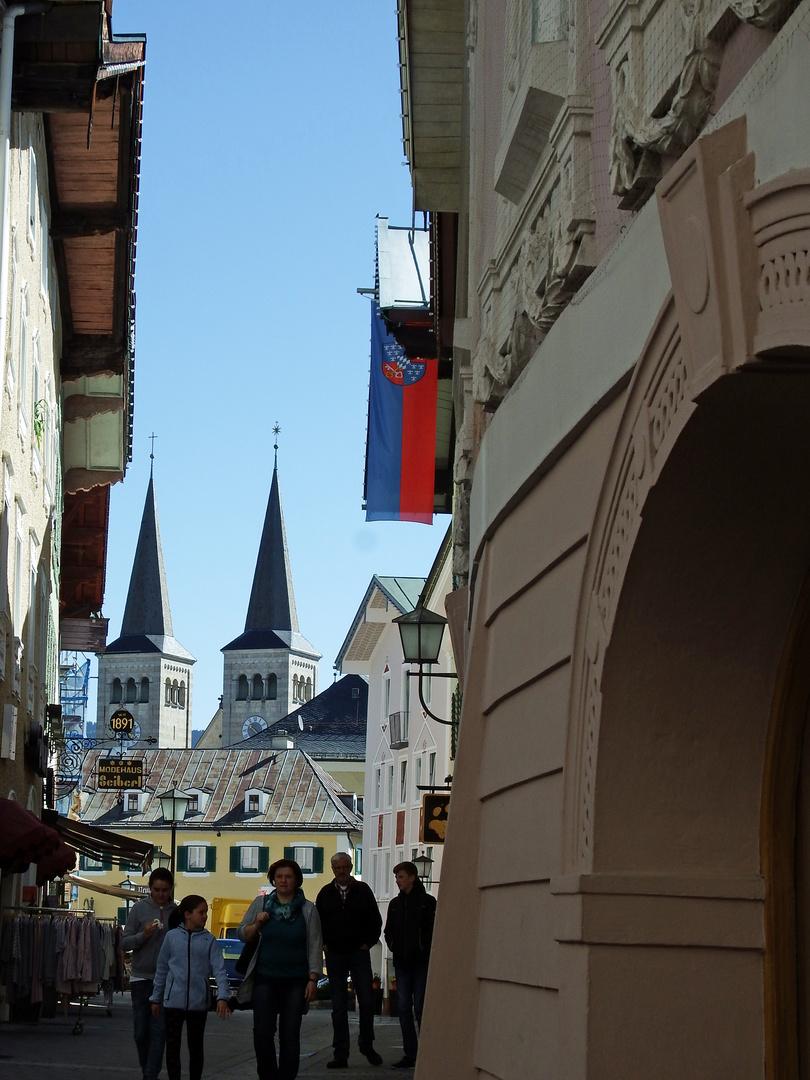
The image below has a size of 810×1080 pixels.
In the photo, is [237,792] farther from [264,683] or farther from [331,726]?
[264,683]

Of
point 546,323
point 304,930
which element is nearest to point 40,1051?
point 304,930

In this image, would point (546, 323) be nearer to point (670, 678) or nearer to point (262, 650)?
point (670, 678)

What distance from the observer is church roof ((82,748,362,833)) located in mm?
74812

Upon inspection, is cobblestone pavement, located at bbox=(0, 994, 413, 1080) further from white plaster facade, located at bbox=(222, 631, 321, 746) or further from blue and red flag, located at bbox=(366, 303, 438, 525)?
white plaster facade, located at bbox=(222, 631, 321, 746)

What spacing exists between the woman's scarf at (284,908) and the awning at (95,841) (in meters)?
14.0

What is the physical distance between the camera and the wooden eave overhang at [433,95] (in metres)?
12.5

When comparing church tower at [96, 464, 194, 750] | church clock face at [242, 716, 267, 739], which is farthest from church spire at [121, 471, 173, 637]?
church clock face at [242, 716, 267, 739]

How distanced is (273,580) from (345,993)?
136m

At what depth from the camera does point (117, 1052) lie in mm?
13859

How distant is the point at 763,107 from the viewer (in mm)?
3400

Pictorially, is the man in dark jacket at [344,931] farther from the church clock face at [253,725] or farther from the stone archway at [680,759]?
the church clock face at [253,725]

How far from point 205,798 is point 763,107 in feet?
253

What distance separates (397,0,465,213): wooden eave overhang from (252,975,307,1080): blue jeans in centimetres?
724

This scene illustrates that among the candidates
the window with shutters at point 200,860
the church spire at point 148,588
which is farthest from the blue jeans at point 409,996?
the church spire at point 148,588
